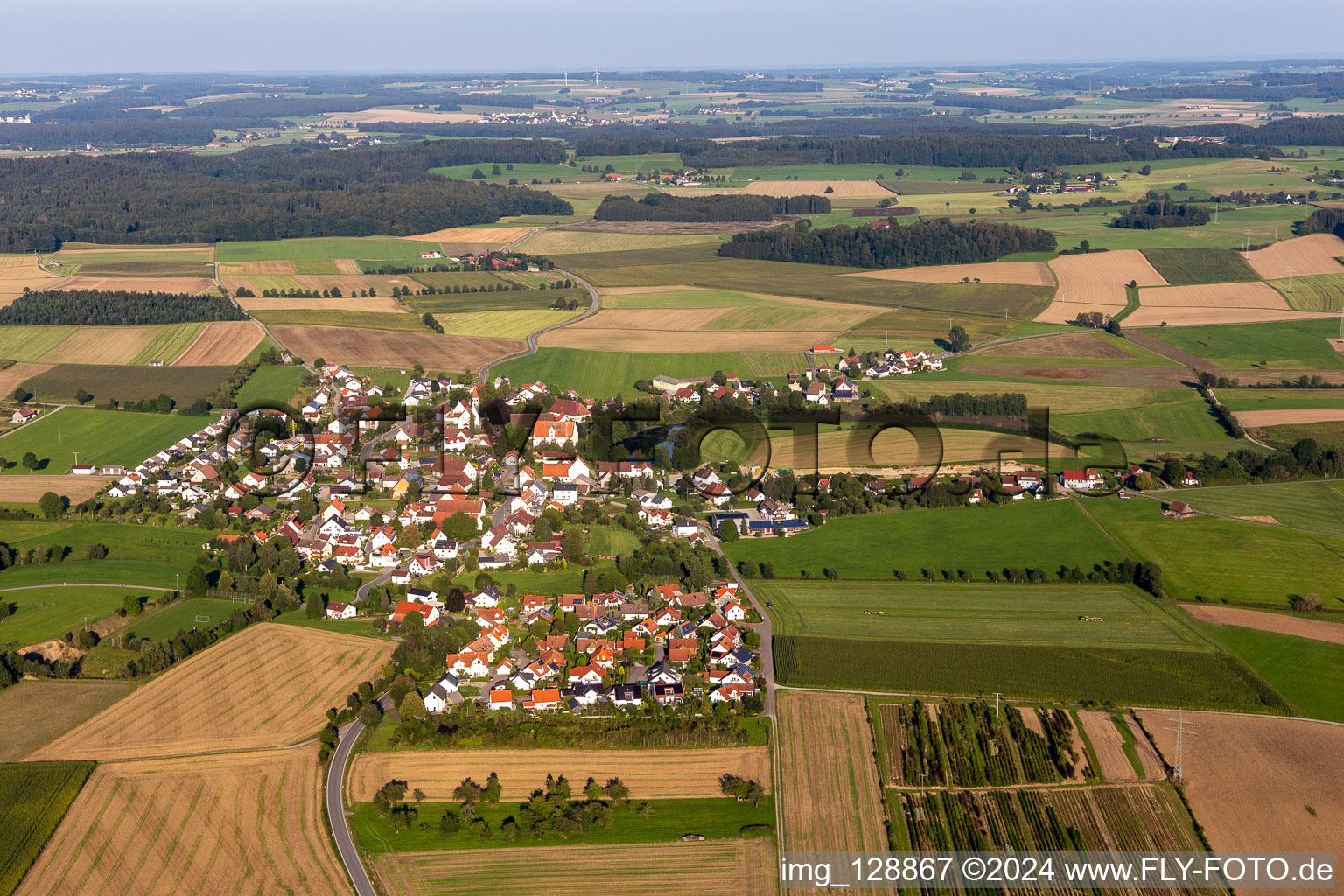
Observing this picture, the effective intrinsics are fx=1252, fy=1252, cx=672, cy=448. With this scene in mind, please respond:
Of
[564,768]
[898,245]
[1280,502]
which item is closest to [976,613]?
[564,768]

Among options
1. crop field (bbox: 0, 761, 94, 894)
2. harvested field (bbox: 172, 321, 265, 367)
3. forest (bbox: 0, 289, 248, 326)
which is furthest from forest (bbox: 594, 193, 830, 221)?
crop field (bbox: 0, 761, 94, 894)

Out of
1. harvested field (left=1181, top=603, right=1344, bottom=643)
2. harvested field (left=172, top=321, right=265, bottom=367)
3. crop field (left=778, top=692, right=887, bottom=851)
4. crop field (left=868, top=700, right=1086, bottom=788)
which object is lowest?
harvested field (left=1181, top=603, right=1344, bottom=643)

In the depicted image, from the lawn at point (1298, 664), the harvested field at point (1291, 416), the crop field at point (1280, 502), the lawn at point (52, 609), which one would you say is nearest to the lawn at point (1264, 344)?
the harvested field at point (1291, 416)

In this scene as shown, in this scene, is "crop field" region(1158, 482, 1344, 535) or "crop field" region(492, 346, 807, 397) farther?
"crop field" region(492, 346, 807, 397)

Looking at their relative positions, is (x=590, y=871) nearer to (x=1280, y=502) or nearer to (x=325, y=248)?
(x=1280, y=502)

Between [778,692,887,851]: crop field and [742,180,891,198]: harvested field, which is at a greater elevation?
[742,180,891,198]: harvested field

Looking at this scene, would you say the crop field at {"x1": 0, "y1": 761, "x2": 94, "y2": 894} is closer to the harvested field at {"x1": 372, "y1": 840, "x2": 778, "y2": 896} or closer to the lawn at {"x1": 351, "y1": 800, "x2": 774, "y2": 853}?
the lawn at {"x1": 351, "y1": 800, "x2": 774, "y2": 853}

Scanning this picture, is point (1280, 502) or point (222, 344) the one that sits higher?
point (222, 344)
